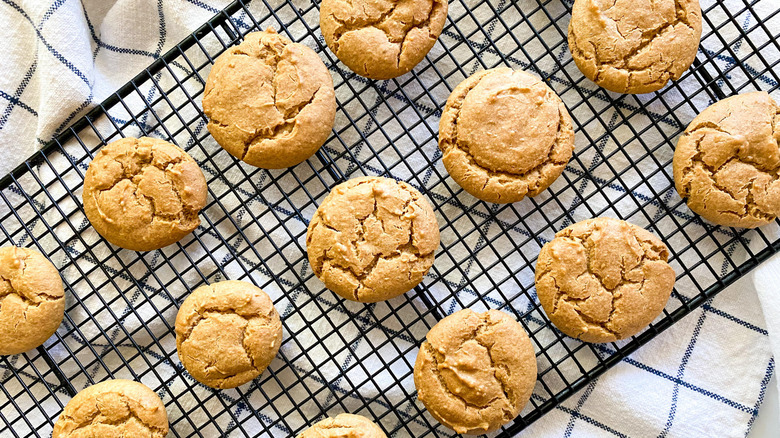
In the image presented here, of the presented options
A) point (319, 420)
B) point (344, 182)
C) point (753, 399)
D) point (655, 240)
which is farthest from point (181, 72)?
point (753, 399)

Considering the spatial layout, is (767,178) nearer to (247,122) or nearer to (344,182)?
(344,182)

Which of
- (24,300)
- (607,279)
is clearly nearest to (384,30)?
(607,279)

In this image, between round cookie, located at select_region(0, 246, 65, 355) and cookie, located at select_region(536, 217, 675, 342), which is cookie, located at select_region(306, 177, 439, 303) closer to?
cookie, located at select_region(536, 217, 675, 342)

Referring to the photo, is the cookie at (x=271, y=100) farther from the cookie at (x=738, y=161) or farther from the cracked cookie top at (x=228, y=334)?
the cookie at (x=738, y=161)

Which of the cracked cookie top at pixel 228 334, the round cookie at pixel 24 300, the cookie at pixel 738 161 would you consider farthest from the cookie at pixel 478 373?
the round cookie at pixel 24 300

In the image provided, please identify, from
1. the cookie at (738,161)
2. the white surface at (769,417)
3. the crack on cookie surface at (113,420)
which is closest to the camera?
the cookie at (738,161)

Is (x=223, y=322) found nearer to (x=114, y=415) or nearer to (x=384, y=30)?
(x=114, y=415)
